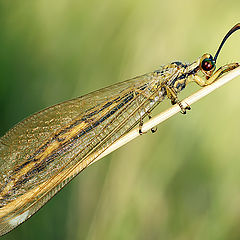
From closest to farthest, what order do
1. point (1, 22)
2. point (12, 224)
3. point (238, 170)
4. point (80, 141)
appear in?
point (12, 224) < point (80, 141) < point (238, 170) < point (1, 22)

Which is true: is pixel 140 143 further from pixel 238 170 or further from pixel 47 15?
pixel 47 15

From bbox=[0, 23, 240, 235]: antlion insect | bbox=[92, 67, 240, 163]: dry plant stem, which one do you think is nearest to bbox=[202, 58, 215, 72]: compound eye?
bbox=[0, 23, 240, 235]: antlion insect

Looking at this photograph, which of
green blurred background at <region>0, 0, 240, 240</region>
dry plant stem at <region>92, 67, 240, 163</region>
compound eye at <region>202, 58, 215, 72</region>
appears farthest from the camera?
compound eye at <region>202, 58, 215, 72</region>

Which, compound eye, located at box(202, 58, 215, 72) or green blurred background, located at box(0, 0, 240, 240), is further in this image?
compound eye, located at box(202, 58, 215, 72)

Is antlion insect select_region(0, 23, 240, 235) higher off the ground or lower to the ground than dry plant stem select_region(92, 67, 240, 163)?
higher

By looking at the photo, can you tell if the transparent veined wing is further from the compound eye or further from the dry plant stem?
the compound eye

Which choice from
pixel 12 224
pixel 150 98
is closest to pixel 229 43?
pixel 150 98
